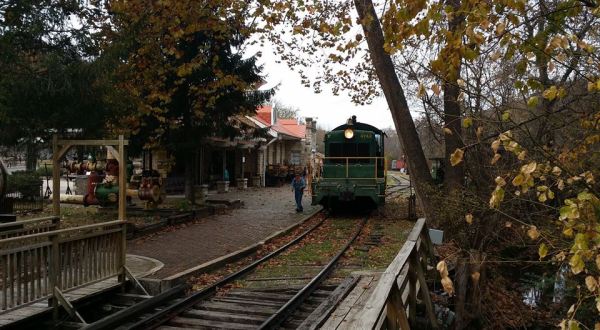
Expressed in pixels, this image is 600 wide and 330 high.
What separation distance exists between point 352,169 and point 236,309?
451 inches

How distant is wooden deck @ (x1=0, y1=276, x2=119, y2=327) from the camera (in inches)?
256

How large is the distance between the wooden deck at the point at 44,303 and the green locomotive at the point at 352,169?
10.0 meters

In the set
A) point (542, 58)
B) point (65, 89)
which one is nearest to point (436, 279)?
point (542, 58)

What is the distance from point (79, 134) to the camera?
12531 millimetres

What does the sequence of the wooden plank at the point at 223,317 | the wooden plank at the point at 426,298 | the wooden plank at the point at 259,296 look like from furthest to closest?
the wooden plank at the point at 259,296 → the wooden plank at the point at 223,317 → the wooden plank at the point at 426,298

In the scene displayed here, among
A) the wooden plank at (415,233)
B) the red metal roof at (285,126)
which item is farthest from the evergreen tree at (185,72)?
the red metal roof at (285,126)

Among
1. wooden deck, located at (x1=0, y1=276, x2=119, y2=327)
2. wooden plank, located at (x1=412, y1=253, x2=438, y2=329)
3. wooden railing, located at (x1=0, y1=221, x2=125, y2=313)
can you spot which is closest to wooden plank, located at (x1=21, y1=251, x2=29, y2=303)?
wooden railing, located at (x1=0, y1=221, x2=125, y2=313)

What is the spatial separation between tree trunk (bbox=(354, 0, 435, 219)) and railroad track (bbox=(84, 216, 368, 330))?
9.56 feet

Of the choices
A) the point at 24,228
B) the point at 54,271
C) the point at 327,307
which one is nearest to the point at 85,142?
the point at 24,228

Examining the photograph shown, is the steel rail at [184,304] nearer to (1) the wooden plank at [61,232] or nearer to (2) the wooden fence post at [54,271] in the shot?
(2) the wooden fence post at [54,271]

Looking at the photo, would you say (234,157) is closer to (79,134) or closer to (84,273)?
(79,134)

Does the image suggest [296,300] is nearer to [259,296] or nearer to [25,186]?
[259,296]

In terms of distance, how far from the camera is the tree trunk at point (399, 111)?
10547 mm

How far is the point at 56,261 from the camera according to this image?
23.4ft
